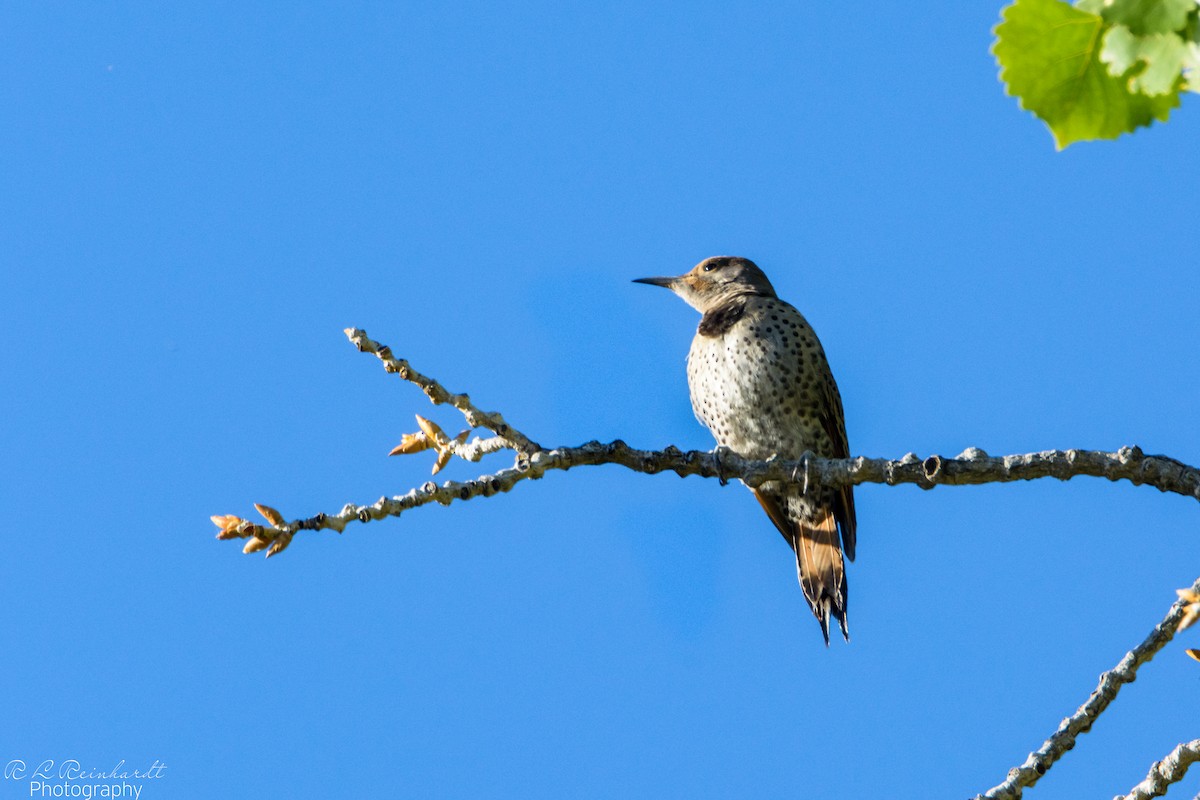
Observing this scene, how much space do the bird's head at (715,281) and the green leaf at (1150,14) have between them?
6.09m

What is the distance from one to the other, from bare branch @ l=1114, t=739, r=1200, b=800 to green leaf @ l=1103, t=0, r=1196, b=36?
2.20 meters

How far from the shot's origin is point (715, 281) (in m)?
7.90

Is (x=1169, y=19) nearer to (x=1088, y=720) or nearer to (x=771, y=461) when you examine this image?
(x=1088, y=720)

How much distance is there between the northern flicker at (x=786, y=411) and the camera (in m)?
6.55

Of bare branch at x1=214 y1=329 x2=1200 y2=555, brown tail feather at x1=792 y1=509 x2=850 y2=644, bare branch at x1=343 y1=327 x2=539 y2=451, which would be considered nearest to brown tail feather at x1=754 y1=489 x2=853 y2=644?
brown tail feather at x1=792 y1=509 x2=850 y2=644

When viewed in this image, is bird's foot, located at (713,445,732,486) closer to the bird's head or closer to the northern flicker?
the northern flicker

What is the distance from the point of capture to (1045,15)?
1739 millimetres

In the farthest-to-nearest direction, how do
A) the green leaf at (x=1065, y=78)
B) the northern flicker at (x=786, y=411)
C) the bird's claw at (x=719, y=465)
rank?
the northern flicker at (x=786, y=411) < the bird's claw at (x=719, y=465) < the green leaf at (x=1065, y=78)

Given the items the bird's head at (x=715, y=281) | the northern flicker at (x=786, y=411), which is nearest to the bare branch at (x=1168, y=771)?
the northern flicker at (x=786, y=411)

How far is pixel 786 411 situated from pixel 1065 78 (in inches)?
190

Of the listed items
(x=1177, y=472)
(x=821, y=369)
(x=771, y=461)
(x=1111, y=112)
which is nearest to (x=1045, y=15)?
(x=1111, y=112)

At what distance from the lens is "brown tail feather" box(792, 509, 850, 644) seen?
6586 mm

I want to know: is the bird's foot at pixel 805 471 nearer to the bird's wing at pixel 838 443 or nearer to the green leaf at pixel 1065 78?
the bird's wing at pixel 838 443

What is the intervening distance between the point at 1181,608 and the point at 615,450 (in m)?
1.62
